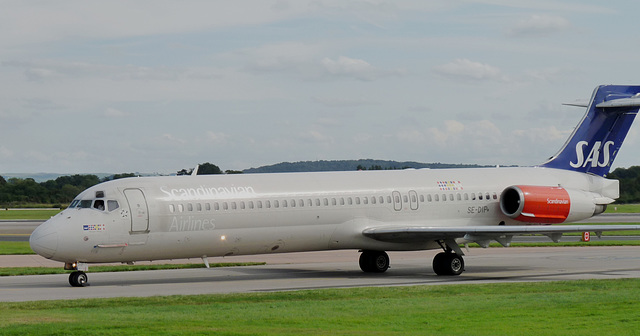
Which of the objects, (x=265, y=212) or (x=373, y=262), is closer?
(x=265, y=212)

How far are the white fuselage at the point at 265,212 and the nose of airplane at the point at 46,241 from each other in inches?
1.1

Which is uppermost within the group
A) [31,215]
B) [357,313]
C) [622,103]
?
[622,103]

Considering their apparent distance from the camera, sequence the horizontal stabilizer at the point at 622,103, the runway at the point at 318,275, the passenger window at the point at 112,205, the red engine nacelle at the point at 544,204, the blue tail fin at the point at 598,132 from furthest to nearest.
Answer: the blue tail fin at the point at 598,132 → the horizontal stabilizer at the point at 622,103 → the red engine nacelle at the point at 544,204 → the passenger window at the point at 112,205 → the runway at the point at 318,275

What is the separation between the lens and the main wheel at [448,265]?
2942 centimetres

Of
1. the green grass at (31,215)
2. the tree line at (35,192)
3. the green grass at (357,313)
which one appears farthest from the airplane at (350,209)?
the tree line at (35,192)

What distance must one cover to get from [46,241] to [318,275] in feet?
29.8

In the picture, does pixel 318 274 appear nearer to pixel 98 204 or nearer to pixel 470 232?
pixel 470 232

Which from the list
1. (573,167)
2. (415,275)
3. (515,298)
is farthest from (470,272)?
(515,298)

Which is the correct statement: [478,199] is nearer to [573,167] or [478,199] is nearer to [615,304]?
[573,167]

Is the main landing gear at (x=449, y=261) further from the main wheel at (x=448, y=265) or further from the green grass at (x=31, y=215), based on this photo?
the green grass at (x=31, y=215)

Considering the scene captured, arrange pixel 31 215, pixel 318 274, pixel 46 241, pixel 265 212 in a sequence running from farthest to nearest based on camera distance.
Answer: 1. pixel 31 215
2. pixel 318 274
3. pixel 265 212
4. pixel 46 241

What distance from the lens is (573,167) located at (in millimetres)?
35156

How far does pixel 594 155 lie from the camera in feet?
116

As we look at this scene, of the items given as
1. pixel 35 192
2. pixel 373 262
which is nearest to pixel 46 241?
pixel 373 262
